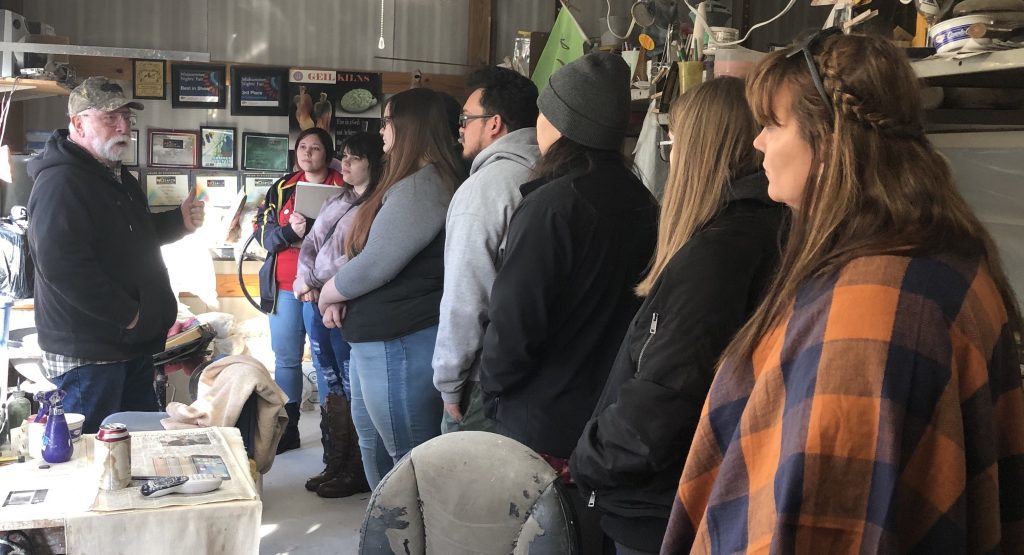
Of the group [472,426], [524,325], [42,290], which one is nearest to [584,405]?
[524,325]

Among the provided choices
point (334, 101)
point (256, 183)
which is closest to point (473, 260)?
point (334, 101)

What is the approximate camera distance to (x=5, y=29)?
13.5ft

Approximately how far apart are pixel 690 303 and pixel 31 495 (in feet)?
5.32

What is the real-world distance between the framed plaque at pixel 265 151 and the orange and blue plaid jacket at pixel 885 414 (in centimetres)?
545

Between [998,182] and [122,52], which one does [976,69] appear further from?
[122,52]

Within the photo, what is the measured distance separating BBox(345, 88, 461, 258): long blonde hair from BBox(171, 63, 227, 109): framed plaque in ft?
11.2

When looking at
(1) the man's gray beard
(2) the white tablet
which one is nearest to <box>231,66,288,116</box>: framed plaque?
(2) the white tablet

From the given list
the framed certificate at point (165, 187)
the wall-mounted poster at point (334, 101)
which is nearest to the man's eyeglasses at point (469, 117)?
the wall-mounted poster at point (334, 101)

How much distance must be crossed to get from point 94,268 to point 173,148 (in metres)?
3.22

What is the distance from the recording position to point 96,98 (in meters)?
3.25

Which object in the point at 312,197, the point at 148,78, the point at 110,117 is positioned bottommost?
the point at 312,197

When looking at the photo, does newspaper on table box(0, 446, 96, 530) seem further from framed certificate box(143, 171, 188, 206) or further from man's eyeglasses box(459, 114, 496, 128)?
framed certificate box(143, 171, 188, 206)

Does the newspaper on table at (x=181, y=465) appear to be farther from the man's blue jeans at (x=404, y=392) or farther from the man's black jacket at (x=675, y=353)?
the man's black jacket at (x=675, y=353)

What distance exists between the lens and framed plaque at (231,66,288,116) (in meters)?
6.00
